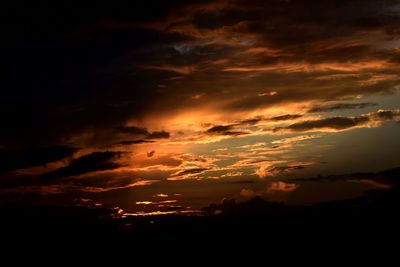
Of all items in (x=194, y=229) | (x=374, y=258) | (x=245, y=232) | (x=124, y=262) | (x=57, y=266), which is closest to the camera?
(x=374, y=258)

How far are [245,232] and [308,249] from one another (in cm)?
1630

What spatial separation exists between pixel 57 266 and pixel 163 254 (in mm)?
20016

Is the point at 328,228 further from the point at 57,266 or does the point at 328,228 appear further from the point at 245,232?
the point at 57,266

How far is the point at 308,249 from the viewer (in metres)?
85.8

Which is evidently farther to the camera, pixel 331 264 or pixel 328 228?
pixel 328 228

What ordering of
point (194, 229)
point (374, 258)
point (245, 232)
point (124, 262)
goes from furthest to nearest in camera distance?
point (194, 229) < point (245, 232) < point (124, 262) < point (374, 258)

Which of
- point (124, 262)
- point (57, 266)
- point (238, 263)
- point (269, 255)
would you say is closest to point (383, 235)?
point (269, 255)

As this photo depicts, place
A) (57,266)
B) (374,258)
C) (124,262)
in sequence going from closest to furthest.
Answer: (374,258) < (57,266) < (124,262)

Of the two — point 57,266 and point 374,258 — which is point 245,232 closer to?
point 374,258

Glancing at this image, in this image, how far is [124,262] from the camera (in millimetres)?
86625

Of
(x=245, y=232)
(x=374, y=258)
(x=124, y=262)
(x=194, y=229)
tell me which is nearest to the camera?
(x=374, y=258)

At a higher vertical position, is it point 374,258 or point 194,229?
point 194,229

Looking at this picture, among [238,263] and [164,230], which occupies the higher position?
[164,230]

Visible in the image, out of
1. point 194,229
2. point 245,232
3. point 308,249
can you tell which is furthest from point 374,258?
point 194,229
